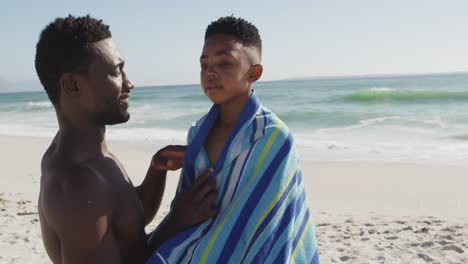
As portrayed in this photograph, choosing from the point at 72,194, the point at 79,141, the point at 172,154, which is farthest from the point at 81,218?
the point at 172,154

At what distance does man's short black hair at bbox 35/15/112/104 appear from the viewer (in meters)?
1.88

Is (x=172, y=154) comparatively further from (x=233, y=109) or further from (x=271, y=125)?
(x=271, y=125)

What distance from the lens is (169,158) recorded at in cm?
221

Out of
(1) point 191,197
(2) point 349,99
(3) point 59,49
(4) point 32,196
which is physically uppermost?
(3) point 59,49

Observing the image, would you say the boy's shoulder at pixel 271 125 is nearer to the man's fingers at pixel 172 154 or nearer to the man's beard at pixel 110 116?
the man's fingers at pixel 172 154

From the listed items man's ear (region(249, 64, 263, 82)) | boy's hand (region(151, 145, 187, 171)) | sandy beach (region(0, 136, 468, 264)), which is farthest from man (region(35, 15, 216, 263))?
sandy beach (region(0, 136, 468, 264))

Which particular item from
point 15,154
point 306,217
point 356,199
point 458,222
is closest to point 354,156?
point 356,199

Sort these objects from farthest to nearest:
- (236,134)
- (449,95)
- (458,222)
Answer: (449,95), (458,222), (236,134)

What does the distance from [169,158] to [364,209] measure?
17.8 feet

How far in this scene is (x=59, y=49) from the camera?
1877mm

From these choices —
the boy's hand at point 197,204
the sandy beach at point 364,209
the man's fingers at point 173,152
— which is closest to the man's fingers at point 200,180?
the boy's hand at point 197,204

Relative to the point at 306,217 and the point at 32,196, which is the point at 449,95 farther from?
the point at 306,217

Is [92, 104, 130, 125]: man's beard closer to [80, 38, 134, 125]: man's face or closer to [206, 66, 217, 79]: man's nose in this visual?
[80, 38, 134, 125]: man's face

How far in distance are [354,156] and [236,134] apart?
9.15 metres
